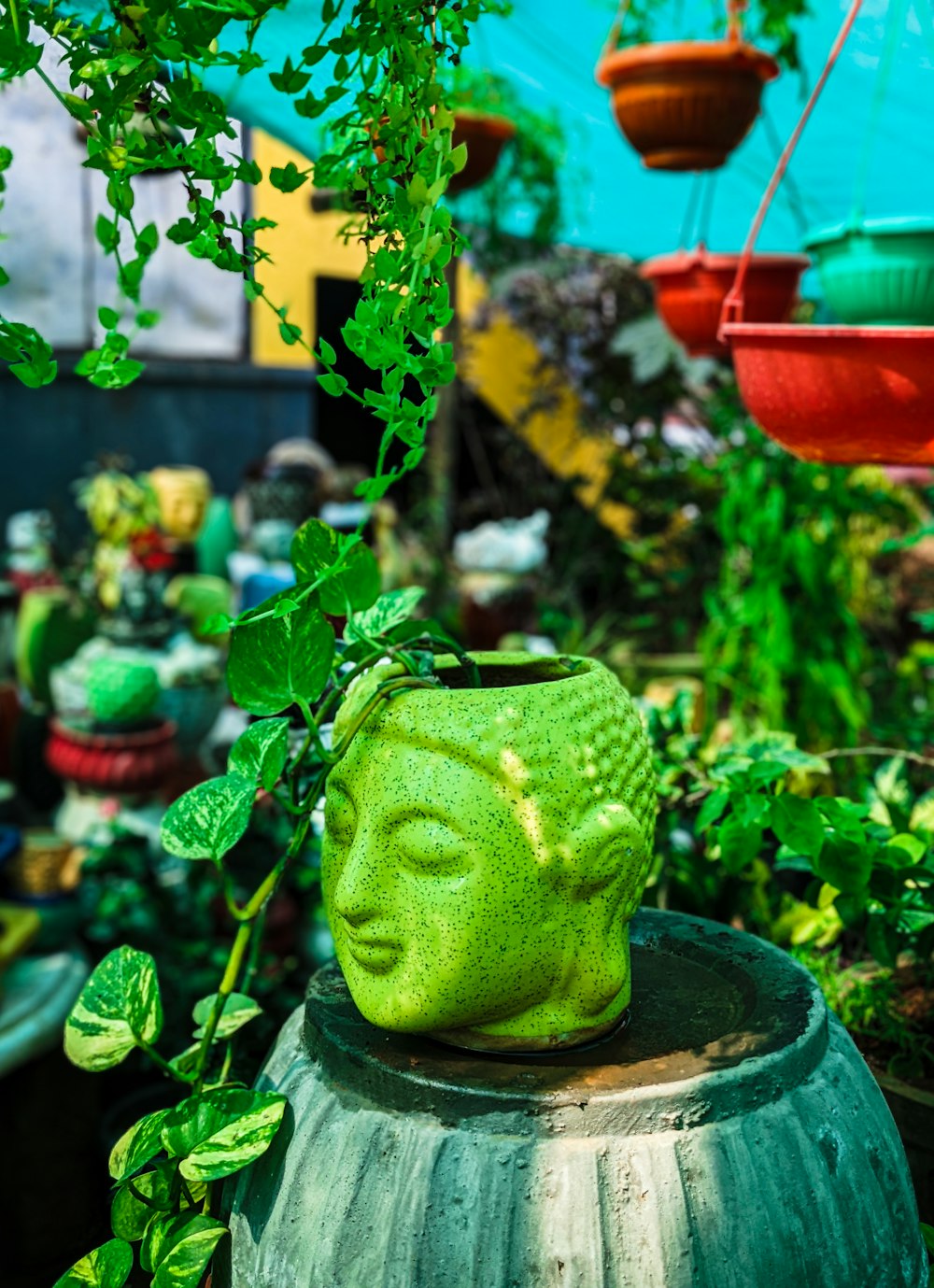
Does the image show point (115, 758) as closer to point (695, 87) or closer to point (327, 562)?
point (695, 87)

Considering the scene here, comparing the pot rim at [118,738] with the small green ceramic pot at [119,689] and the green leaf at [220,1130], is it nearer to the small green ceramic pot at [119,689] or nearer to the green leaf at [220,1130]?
the small green ceramic pot at [119,689]

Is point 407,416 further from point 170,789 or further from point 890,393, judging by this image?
point 170,789

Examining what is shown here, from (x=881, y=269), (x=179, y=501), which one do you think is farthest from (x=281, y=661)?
(x=179, y=501)

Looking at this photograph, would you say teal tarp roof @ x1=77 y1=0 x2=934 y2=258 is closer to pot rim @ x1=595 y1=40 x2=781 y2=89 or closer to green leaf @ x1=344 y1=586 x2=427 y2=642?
pot rim @ x1=595 y1=40 x2=781 y2=89

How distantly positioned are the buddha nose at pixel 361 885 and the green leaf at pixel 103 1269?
1.11 ft

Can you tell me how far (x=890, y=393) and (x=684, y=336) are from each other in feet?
4.60

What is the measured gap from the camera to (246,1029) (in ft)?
5.40

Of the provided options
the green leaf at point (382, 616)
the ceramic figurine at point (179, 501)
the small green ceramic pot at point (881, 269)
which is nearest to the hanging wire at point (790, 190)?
the small green ceramic pot at point (881, 269)

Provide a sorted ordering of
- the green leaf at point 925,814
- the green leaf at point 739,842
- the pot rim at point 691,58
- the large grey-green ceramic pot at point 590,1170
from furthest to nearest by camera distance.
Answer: the pot rim at point 691,58 → the green leaf at point 925,814 → the green leaf at point 739,842 → the large grey-green ceramic pot at point 590,1170

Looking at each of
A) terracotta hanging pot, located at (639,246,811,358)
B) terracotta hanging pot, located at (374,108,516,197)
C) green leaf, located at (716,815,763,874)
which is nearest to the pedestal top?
green leaf, located at (716,815,763,874)

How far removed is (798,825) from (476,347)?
5382mm

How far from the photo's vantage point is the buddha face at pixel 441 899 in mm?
992

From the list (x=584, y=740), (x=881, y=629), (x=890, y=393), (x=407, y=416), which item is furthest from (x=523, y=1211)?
(x=881, y=629)

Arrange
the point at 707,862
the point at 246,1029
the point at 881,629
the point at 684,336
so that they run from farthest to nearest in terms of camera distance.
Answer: the point at 881,629 → the point at 684,336 → the point at 707,862 → the point at 246,1029
